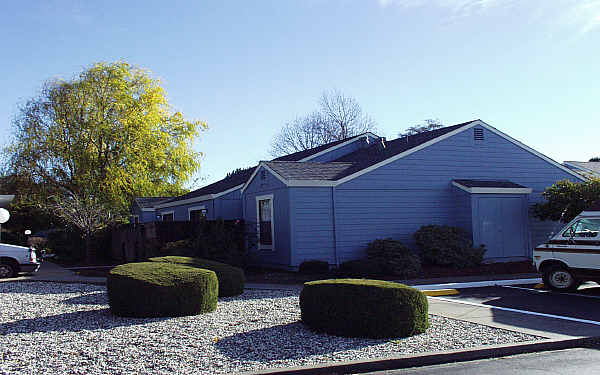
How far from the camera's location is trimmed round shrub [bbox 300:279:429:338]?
7.96m

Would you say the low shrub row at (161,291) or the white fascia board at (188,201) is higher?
the white fascia board at (188,201)

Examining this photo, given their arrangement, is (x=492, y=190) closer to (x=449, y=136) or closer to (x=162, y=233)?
(x=449, y=136)

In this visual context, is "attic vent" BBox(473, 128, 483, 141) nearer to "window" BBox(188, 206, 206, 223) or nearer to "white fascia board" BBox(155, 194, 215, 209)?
"white fascia board" BBox(155, 194, 215, 209)

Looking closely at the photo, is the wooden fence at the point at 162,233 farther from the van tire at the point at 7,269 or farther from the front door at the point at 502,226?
the front door at the point at 502,226

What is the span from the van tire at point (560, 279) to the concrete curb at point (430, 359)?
516cm

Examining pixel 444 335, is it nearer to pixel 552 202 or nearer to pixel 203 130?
pixel 552 202

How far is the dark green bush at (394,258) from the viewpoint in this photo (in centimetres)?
1587

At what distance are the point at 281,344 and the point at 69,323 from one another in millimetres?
3773

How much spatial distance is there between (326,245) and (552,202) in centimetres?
714

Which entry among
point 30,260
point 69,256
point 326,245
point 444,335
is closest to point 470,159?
point 326,245

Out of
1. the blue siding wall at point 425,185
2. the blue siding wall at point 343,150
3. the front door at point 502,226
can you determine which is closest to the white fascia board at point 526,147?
the blue siding wall at point 425,185

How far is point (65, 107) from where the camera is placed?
31.5 m

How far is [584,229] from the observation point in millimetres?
12844

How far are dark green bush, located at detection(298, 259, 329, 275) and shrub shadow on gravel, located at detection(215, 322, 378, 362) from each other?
26.4 ft
